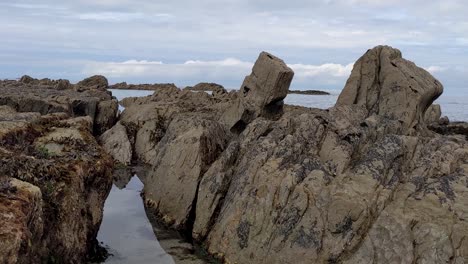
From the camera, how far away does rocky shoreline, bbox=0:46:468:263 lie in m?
14.3

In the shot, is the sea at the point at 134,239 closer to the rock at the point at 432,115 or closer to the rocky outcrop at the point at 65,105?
the rocky outcrop at the point at 65,105

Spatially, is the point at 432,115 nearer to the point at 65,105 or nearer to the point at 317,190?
the point at 65,105

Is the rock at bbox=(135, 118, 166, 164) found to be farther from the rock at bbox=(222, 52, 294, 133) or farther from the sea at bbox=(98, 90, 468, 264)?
the sea at bbox=(98, 90, 468, 264)

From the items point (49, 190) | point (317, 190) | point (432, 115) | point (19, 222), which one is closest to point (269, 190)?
point (317, 190)

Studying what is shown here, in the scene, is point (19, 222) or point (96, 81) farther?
point (96, 81)

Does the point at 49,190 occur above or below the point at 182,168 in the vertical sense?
above

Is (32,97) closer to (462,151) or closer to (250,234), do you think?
(250,234)

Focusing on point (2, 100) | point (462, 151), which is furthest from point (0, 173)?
point (2, 100)

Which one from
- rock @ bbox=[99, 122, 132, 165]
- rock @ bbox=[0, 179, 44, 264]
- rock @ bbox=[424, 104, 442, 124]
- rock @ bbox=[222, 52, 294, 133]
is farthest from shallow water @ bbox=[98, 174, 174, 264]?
rock @ bbox=[424, 104, 442, 124]

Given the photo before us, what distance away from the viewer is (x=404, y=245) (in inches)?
615

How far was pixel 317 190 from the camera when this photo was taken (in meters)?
18.0

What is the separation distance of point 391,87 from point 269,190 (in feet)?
49.2

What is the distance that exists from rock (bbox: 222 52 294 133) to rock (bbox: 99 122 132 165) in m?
8.35

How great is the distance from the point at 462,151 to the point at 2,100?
36.6m
